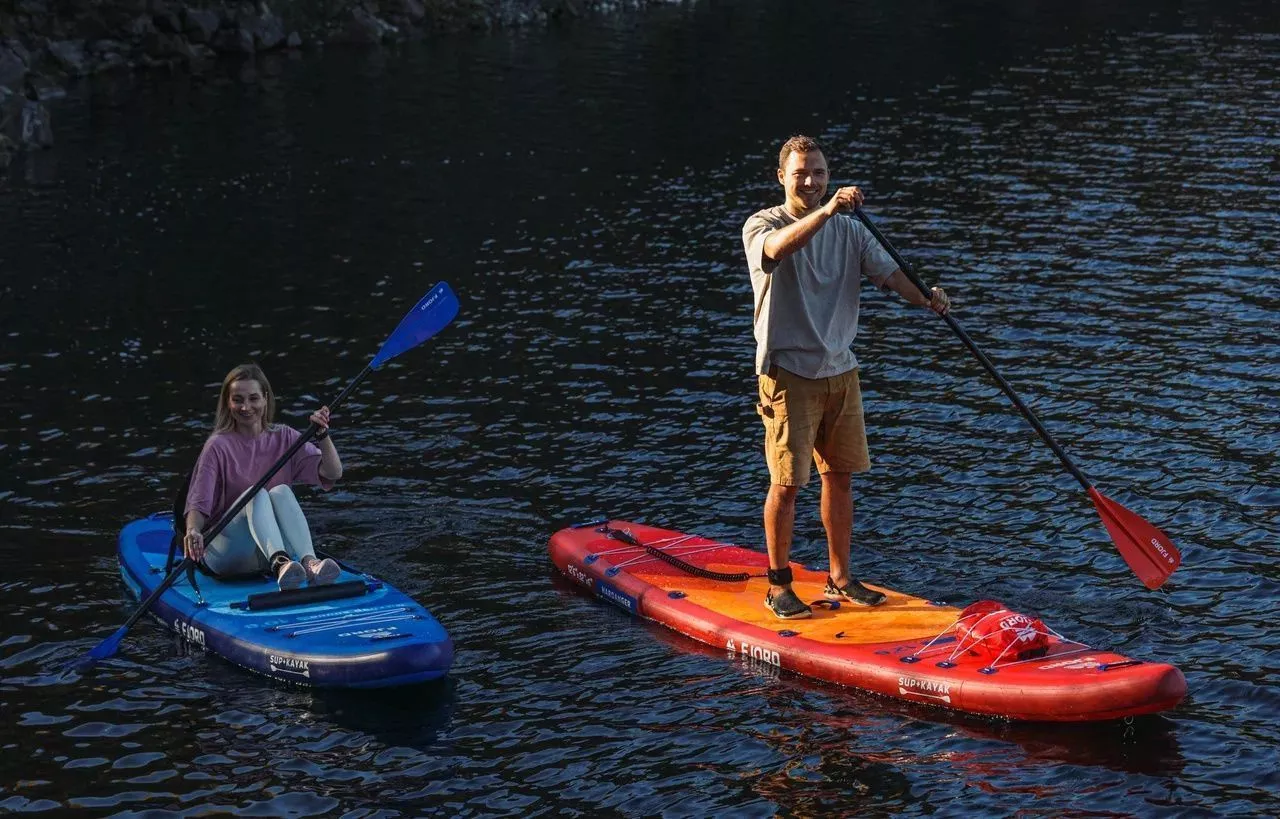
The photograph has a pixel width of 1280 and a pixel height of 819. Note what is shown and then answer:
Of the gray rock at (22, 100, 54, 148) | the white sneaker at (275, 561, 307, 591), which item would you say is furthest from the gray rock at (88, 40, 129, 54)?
the white sneaker at (275, 561, 307, 591)

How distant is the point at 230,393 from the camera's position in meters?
12.5

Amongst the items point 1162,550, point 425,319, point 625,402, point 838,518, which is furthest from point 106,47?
point 1162,550

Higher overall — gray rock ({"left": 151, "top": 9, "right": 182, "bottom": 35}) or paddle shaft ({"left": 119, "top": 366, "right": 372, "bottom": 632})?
gray rock ({"left": 151, "top": 9, "right": 182, "bottom": 35})

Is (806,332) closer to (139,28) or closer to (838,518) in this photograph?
(838,518)

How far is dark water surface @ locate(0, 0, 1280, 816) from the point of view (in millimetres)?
10344

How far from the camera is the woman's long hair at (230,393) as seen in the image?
40.9ft

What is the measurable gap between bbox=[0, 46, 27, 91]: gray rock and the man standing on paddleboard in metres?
30.1

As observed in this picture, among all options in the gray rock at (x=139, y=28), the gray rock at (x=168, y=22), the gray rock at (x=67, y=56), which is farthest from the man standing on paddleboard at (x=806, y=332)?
the gray rock at (x=168, y=22)

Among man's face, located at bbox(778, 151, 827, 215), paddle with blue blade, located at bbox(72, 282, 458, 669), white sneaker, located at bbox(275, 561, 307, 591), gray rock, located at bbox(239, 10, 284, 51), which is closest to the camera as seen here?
man's face, located at bbox(778, 151, 827, 215)

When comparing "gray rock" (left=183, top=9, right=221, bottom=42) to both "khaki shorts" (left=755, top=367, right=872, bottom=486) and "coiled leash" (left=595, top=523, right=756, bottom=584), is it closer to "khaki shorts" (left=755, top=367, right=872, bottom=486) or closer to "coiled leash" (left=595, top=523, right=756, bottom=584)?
"coiled leash" (left=595, top=523, right=756, bottom=584)

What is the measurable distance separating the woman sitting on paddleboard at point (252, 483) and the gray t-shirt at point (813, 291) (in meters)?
3.48

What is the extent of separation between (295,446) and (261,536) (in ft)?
2.45

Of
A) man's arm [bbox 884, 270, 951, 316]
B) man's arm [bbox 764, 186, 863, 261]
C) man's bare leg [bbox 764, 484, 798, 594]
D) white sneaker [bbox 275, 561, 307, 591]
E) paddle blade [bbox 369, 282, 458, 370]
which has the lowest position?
white sneaker [bbox 275, 561, 307, 591]

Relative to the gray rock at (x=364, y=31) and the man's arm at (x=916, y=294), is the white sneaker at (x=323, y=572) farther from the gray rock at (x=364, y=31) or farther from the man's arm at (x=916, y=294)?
the gray rock at (x=364, y=31)
